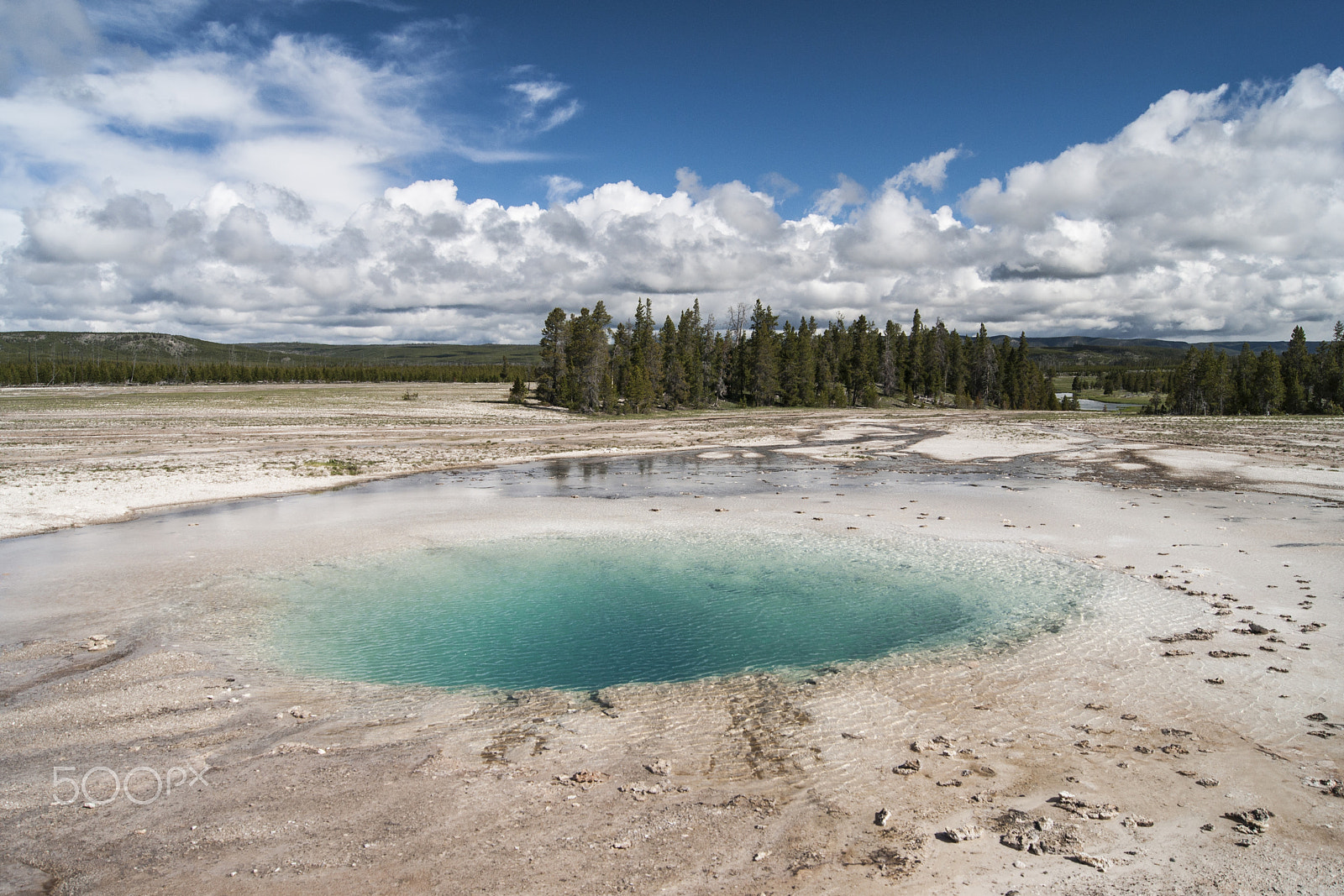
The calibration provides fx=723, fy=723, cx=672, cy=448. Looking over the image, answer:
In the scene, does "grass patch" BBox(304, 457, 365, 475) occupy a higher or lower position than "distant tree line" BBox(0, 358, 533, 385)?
lower

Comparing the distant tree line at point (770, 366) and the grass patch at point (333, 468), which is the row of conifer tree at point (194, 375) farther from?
the grass patch at point (333, 468)

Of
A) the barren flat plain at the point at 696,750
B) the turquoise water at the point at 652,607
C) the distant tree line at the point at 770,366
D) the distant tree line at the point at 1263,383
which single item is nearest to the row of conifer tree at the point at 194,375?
the distant tree line at the point at 770,366

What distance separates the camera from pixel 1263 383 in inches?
3447

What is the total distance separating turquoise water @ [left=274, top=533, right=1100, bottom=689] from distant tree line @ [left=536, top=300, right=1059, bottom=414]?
58441 mm

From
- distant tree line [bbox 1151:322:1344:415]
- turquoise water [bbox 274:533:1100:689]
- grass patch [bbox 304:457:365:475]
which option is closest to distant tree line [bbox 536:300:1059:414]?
distant tree line [bbox 1151:322:1344:415]

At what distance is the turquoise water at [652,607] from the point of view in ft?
32.7

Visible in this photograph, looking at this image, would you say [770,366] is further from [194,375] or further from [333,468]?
[194,375]

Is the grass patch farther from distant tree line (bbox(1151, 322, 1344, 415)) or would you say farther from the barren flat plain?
distant tree line (bbox(1151, 322, 1344, 415))

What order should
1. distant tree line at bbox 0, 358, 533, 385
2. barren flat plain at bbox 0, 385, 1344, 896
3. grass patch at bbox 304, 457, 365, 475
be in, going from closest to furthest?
barren flat plain at bbox 0, 385, 1344, 896
grass patch at bbox 304, 457, 365, 475
distant tree line at bbox 0, 358, 533, 385

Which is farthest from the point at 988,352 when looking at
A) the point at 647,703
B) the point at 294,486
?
the point at 647,703

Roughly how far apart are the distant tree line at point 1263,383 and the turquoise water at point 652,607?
95.2 m

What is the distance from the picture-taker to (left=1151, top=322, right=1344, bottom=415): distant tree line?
8700cm

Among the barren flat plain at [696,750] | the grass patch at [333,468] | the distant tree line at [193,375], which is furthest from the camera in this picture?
the distant tree line at [193,375]

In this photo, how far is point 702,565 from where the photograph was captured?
15125mm
